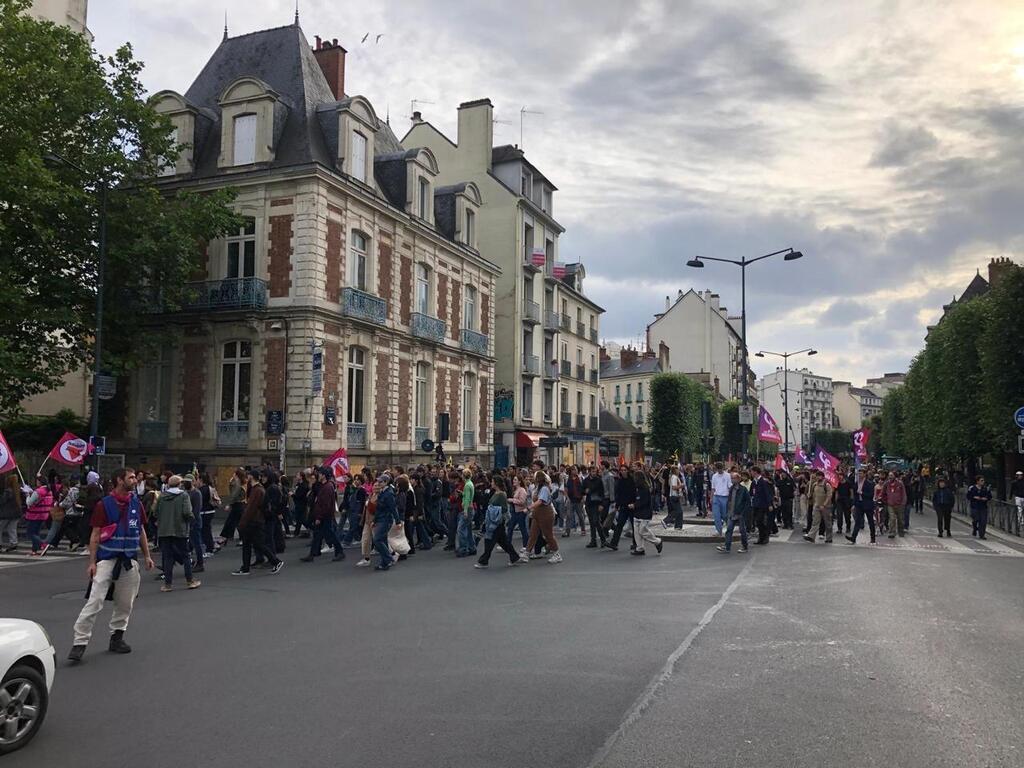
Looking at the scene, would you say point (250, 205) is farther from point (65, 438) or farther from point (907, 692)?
point (907, 692)

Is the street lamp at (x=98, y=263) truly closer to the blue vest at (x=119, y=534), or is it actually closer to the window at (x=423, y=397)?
the window at (x=423, y=397)

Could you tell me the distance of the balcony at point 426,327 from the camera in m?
30.8

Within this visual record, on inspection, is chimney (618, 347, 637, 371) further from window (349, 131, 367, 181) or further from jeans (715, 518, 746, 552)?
jeans (715, 518, 746, 552)

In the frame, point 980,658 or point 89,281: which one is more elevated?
point 89,281

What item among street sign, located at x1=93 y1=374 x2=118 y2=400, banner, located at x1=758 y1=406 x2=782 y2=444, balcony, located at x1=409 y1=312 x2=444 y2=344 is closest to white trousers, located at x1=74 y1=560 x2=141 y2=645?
street sign, located at x1=93 y1=374 x2=118 y2=400

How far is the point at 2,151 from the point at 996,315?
28098mm

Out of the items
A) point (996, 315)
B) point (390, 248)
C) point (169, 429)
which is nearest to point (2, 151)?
point (169, 429)

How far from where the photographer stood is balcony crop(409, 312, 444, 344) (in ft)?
101

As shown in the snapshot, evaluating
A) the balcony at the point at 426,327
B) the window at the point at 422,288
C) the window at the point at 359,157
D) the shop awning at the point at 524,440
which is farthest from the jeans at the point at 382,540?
the shop awning at the point at 524,440

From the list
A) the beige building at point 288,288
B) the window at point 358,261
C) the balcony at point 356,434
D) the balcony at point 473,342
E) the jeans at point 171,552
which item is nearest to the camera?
the jeans at point 171,552

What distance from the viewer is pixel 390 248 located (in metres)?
29.6

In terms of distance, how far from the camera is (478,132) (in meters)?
42.5

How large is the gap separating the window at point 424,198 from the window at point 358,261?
421cm

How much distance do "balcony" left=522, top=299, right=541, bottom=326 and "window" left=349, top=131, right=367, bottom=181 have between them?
51.5 feet
